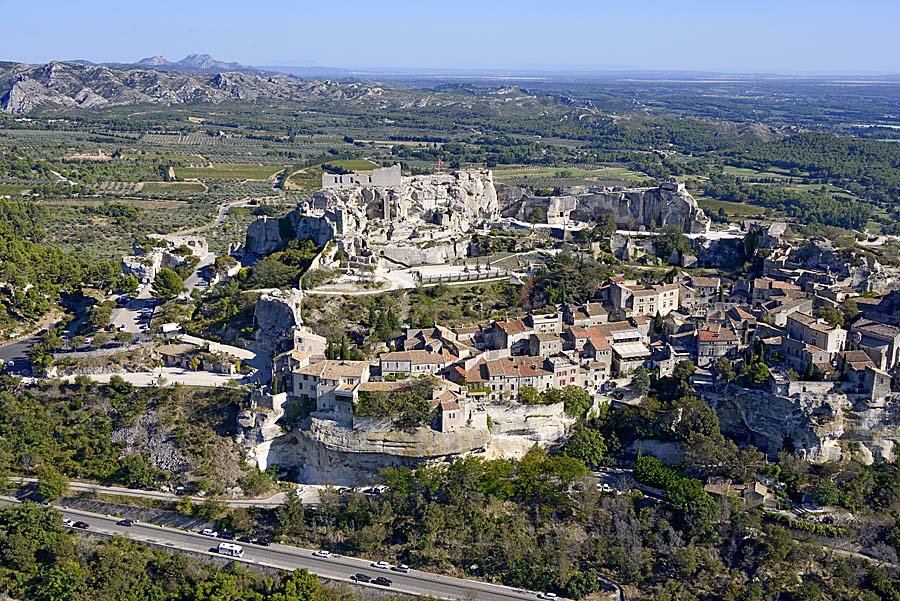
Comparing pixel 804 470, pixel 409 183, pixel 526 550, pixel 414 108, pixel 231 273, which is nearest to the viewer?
pixel 526 550

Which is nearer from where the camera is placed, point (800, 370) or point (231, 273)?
Answer: point (800, 370)

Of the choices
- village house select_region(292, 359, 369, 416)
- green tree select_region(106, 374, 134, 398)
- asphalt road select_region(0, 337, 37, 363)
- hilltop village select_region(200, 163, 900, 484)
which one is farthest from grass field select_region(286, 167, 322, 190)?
village house select_region(292, 359, 369, 416)

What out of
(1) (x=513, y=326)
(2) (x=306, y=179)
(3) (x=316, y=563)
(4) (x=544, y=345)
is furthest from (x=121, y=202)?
(3) (x=316, y=563)

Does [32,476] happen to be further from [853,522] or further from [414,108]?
[414,108]

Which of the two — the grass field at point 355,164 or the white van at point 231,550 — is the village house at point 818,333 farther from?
the grass field at point 355,164

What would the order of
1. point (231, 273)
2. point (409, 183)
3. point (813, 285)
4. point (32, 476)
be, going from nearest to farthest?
point (32, 476), point (813, 285), point (231, 273), point (409, 183)

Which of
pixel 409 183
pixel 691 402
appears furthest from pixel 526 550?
pixel 409 183

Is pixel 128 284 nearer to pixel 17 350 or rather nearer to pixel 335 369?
pixel 17 350
